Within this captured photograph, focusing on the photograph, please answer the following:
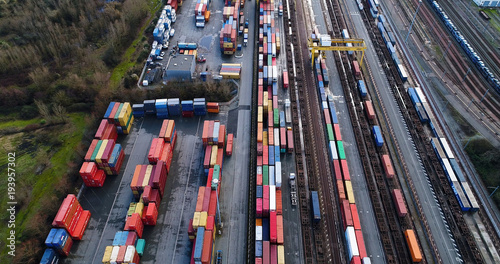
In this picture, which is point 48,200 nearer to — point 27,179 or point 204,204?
point 27,179

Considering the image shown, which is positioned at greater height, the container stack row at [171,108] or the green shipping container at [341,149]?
the container stack row at [171,108]

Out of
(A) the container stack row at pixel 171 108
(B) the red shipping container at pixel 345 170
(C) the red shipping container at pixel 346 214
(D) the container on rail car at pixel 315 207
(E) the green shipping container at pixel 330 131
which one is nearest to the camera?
(C) the red shipping container at pixel 346 214

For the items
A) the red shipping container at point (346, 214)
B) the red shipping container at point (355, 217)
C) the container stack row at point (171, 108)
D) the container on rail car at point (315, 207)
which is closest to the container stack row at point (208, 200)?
the container stack row at point (171, 108)

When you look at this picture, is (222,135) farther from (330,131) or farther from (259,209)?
(330,131)

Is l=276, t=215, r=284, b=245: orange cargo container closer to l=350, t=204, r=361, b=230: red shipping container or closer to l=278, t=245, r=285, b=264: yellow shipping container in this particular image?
l=278, t=245, r=285, b=264: yellow shipping container

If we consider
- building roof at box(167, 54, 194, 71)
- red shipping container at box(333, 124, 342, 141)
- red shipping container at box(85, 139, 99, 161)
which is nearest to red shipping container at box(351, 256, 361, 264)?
red shipping container at box(333, 124, 342, 141)

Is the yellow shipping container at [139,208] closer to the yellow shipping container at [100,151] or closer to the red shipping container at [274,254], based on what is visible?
the yellow shipping container at [100,151]
